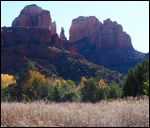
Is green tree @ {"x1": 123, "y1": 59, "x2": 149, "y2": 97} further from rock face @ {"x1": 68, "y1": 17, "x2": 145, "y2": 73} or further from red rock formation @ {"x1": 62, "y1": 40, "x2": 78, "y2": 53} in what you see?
rock face @ {"x1": 68, "y1": 17, "x2": 145, "y2": 73}

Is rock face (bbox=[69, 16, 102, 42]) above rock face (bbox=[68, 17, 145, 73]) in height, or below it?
above

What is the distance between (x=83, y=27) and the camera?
162 meters

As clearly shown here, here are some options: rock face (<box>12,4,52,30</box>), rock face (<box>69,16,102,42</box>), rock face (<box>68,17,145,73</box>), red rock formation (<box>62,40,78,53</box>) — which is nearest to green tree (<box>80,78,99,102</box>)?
red rock formation (<box>62,40,78,53</box>)

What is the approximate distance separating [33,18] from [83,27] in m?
30.9

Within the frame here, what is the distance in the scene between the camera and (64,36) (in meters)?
151

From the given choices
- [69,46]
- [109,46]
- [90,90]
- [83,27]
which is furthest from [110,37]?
[90,90]

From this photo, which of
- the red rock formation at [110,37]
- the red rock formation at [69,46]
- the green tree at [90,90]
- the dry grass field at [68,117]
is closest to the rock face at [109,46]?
the red rock formation at [110,37]

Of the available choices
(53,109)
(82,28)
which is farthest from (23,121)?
(82,28)

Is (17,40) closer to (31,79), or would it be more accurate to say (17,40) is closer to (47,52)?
(47,52)

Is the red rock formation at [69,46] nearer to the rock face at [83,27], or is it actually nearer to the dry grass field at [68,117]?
the rock face at [83,27]

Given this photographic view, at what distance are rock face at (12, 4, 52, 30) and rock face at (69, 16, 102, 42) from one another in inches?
867

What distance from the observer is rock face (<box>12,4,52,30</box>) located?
135m

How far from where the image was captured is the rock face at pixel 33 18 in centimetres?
13488

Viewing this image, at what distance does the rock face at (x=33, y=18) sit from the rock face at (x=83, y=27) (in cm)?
2202
